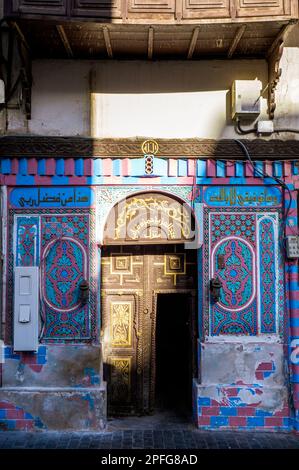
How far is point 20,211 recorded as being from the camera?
19.5 ft

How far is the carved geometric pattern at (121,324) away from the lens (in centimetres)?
616

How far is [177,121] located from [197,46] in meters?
0.98

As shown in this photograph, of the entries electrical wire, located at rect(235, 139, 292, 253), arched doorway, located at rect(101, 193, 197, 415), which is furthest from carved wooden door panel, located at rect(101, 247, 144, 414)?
electrical wire, located at rect(235, 139, 292, 253)

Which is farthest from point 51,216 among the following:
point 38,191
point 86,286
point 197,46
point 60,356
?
point 197,46

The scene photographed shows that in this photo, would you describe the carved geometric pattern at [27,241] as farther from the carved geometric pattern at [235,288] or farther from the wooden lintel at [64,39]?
the carved geometric pattern at [235,288]

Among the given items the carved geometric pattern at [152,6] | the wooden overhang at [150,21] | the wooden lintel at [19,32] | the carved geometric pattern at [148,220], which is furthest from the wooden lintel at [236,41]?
the wooden lintel at [19,32]

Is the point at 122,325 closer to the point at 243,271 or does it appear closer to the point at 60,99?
the point at 243,271

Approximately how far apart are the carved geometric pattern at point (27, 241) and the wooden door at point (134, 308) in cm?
93

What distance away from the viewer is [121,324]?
243 inches

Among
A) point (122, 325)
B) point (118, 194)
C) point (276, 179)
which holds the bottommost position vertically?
point (122, 325)

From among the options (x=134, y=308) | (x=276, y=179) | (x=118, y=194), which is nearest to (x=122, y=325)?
(x=134, y=308)

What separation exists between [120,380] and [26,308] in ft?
5.32

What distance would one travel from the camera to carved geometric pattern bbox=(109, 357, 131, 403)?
614 centimetres
